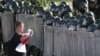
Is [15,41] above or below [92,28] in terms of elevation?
below

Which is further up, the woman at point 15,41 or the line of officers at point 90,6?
the line of officers at point 90,6

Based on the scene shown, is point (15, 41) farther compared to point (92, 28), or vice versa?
point (92, 28)

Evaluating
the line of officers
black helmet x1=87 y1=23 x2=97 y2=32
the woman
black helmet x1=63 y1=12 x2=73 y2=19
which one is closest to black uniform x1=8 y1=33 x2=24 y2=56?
the woman

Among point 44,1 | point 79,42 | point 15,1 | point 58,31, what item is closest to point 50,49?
point 58,31

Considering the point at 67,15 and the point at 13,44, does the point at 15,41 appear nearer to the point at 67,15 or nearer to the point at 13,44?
the point at 13,44

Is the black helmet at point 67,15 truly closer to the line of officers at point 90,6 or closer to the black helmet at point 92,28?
the line of officers at point 90,6

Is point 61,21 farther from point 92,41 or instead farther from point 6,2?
point 6,2

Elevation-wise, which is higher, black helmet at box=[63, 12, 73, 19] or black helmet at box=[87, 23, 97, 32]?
black helmet at box=[63, 12, 73, 19]

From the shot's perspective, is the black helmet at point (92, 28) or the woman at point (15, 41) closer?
the woman at point (15, 41)

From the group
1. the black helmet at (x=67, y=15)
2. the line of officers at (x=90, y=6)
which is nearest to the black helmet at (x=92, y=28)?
the black helmet at (x=67, y=15)

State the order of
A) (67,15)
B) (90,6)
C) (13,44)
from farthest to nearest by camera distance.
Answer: (90,6)
(67,15)
(13,44)

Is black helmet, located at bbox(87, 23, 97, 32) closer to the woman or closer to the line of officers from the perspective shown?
the woman

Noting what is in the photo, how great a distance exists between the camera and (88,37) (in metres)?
9.37

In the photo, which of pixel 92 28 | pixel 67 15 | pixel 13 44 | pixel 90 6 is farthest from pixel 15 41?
pixel 90 6
